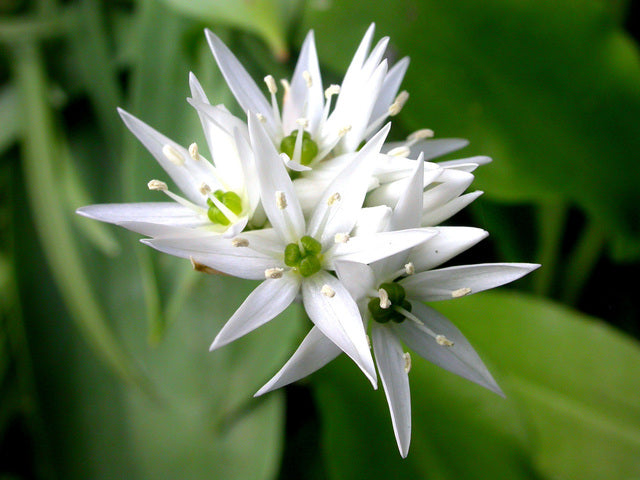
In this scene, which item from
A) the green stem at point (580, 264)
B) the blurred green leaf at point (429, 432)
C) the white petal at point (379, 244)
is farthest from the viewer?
the green stem at point (580, 264)

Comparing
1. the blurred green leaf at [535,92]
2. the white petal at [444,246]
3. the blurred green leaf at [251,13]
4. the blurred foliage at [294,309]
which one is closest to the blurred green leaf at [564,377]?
the blurred foliage at [294,309]

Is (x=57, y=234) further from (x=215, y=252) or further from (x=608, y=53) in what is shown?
(x=608, y=53)

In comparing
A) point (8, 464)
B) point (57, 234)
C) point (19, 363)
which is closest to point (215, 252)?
point (57, 234)

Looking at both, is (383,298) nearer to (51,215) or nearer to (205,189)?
(205,189)

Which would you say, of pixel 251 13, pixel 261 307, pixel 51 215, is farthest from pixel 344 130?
pixel 51 215

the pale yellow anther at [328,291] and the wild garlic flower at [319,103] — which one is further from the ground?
the wild garlic flower at [319,103]

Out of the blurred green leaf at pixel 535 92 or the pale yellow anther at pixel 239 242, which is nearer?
the pale yellow anther at pixel 239 242

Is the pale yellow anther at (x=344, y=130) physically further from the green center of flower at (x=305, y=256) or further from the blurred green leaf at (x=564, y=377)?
the blurred green leaf at (x=564, y=377)
